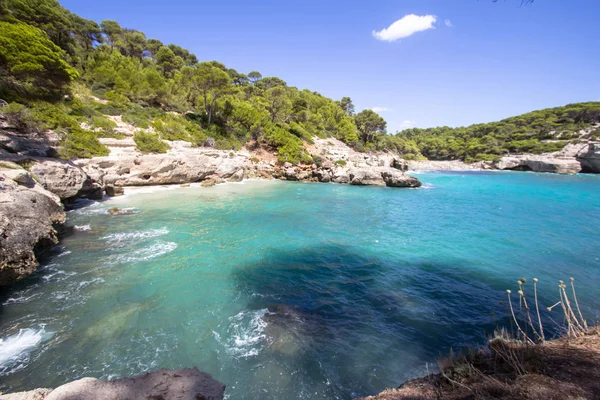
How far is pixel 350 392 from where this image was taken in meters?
4.59

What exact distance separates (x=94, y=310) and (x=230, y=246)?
17.4 feet

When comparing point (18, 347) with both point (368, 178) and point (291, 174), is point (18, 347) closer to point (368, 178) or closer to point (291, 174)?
point (291, 174)

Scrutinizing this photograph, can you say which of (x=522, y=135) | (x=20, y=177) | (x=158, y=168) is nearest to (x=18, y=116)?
(x=20, y=177)

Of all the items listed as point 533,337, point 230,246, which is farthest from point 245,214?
point 533,337

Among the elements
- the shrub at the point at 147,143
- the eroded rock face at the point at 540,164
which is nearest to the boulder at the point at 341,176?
the shrub at the point at 147,143

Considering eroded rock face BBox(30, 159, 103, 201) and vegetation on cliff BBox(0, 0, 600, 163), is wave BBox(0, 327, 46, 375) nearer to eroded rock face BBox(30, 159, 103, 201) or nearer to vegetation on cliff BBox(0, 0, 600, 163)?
eroded rock face BBox(30, 159, 103, 201)

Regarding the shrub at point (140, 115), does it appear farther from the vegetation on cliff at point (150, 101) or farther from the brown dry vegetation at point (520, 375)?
the brown dry vegetation at point (520, 375)

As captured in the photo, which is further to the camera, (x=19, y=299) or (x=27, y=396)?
(x=19, y=299)

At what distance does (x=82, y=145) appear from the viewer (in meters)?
19.9

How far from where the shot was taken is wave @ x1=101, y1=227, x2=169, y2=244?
11008mm

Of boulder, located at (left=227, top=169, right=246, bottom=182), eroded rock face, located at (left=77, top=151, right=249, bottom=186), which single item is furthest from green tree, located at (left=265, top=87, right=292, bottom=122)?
eroded rock face, located at (left=77, top=151, right=249, bottom=186)

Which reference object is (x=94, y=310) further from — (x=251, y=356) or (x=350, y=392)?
(x=350, y=392)

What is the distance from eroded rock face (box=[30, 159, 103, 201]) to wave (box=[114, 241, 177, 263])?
7.80 meters

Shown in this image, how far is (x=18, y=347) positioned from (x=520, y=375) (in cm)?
912
